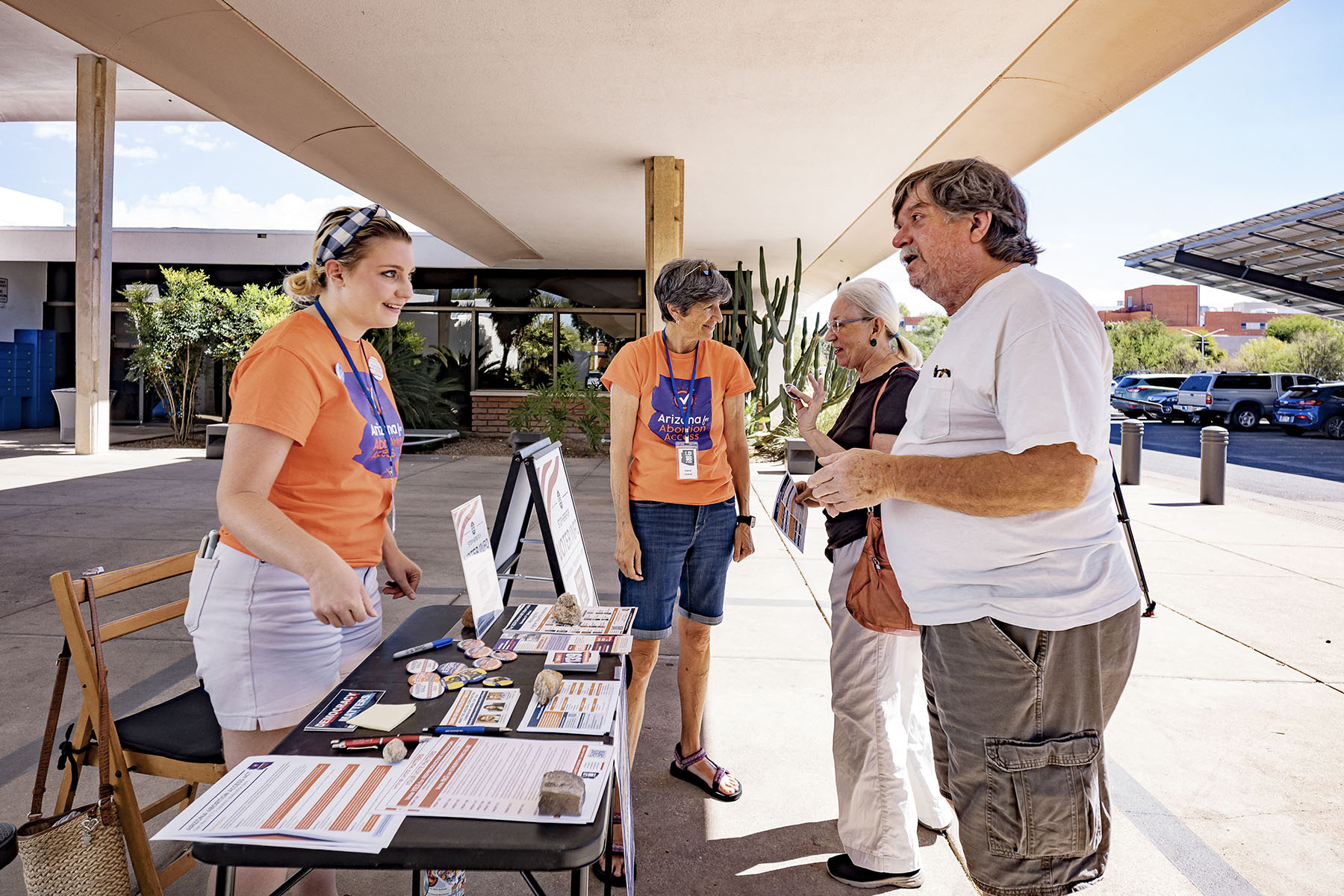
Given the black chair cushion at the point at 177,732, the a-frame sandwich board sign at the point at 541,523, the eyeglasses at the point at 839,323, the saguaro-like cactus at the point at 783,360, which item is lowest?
the black chair cushion at the point at 177,732

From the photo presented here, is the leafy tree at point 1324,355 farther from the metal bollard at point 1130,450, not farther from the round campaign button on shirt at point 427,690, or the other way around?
the round campaign button on shirt at point 427,690

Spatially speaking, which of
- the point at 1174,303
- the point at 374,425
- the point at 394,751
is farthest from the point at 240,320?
the point at 1174,303

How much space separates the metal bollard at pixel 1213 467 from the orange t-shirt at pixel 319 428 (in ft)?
33.4

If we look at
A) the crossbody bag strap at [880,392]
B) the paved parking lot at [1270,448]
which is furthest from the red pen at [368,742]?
the paved parking lot at [1270,448]

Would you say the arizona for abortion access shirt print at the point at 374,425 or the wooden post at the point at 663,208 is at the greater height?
the wooden post at the point at 663,208

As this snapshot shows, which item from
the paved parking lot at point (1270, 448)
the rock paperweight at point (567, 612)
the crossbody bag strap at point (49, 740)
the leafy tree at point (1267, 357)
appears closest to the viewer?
the crossbody bag strap at point (49, 740)

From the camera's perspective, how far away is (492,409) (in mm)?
16234

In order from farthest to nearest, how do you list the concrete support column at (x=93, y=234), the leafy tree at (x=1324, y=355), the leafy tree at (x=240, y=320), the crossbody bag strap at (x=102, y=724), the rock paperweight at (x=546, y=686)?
1. the leafy tree at (x=1324, y=355)
2. the leafy tree at (x=240, y=320)
3. the concrete support column at (x=93, y=234)
4. the crossbody bag strap at (x=102, y=724)
5. the rock paperweight at (x=546, y=686)

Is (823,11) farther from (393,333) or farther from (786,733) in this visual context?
(393,333)

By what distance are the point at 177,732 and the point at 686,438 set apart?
172 cm

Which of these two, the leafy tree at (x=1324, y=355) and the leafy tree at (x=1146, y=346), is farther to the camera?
the leafy tree at (x=1146, y=346)

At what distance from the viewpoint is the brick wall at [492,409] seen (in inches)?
635

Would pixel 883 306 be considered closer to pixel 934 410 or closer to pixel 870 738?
pixel 934 410

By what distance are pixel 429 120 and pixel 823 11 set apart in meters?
3.92
